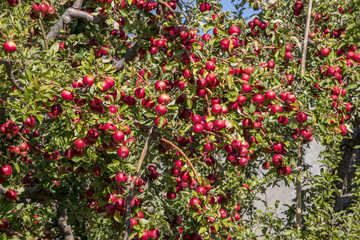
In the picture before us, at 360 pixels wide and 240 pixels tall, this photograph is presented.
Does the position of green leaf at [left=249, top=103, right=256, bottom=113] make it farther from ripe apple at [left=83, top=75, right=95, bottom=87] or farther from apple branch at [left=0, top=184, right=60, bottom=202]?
apple branch at [left=0, top=184, right=60, bottom=202]

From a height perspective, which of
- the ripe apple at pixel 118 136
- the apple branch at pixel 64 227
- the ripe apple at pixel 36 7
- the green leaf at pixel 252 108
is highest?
the ripe apple at pixel 36 7

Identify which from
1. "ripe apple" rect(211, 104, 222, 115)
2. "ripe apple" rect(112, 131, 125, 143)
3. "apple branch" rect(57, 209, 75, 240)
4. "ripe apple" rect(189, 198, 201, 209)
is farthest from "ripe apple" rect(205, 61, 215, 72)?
"apple branch" rect(57, 209, 75, 240)

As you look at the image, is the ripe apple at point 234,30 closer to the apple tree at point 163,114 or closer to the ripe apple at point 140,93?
the apple tree at point 163,114

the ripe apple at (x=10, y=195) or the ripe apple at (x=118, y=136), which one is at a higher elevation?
the ripe apple at (x=118, y=136)

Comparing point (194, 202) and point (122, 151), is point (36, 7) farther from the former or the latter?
point (194, 202)

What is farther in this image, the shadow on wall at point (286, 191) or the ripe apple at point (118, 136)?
the shadow on wall at point (286, 191)

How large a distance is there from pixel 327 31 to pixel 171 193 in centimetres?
317

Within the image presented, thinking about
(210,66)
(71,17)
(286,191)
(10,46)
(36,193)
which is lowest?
(36,193)

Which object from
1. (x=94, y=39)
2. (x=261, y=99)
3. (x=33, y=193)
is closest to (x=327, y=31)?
(x=261, y=99)

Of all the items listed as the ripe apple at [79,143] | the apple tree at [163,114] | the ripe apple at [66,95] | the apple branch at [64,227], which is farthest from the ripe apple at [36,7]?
the apple branch at [64,227]

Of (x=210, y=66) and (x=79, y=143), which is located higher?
(x=210, y=66)

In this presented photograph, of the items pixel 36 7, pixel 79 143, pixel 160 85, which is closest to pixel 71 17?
pixel 36 7

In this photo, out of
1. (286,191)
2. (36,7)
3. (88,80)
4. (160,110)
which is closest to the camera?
(88,80)

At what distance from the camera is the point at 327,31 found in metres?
5.02
